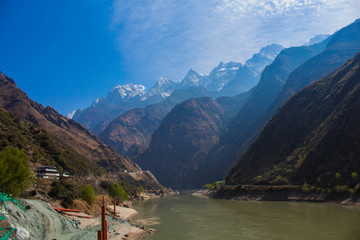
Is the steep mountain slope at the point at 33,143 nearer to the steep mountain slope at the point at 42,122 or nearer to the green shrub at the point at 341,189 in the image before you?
the steep mountain slope at the point at 42,122

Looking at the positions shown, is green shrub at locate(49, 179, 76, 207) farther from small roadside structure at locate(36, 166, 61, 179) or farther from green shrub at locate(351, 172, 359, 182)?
green shrub at locate(351, 172, 359, 182)

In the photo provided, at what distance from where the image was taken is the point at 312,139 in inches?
4242

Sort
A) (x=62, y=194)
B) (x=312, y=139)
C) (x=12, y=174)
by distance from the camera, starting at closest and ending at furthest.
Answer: (x=12, y=174) < (x=62, y=194) < (x=312, y=139)

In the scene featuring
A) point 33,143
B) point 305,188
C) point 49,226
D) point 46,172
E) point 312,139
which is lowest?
point 305,188

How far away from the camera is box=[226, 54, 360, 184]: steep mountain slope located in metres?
87.2

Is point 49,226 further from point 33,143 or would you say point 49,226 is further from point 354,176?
point 354,176

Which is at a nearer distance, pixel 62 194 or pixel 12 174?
pixel 12 174

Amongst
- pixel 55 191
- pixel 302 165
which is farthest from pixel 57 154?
pixel 302 165

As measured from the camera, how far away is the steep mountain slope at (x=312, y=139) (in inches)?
3433

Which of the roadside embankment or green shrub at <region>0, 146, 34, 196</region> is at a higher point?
green shrub at <region>0, 146, 34, 196</region>

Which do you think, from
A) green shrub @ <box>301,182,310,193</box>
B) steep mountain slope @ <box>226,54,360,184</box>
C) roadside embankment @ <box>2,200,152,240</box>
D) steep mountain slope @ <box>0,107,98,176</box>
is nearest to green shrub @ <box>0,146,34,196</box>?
roadside embankment @ <box>2,200,152,240</box>

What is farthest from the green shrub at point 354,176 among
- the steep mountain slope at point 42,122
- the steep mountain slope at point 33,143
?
the steep mountain slope at point 42,122

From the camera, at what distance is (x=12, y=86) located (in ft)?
614

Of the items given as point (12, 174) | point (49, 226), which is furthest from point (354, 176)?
point (12, 174)
